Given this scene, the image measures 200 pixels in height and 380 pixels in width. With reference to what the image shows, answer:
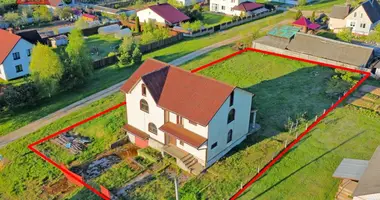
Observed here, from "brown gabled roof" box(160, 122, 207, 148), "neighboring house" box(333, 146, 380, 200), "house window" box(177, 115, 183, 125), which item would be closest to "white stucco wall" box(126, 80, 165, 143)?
"brown gabled roof" box(160, 122, 207, 148)

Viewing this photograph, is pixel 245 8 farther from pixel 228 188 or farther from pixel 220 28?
pixel 228 188

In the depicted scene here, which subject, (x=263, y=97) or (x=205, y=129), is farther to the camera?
(x=263, y=97)

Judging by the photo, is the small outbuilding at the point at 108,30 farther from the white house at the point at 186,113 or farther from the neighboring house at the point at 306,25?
the white house at the point at 186,113

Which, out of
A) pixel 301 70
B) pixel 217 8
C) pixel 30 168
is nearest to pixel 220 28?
pixel 217 8

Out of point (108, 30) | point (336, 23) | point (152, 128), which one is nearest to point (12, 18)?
point (108, 30)

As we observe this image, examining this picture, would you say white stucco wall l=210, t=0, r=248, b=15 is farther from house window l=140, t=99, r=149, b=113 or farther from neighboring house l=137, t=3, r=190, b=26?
house window l=140, t=99, r=149, b=113

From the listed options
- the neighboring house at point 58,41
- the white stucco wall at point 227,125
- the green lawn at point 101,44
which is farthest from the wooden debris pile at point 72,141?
the neighboring house at point 58,41
